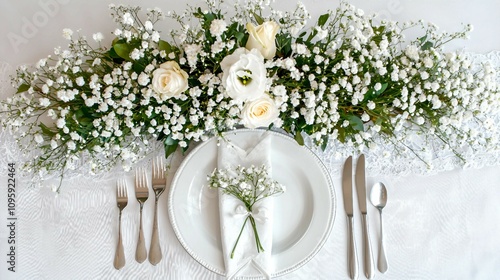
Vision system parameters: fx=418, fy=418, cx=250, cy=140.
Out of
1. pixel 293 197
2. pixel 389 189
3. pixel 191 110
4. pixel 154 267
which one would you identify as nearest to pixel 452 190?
pixel 389 189

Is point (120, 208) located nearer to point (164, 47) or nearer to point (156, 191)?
point (156, 191)

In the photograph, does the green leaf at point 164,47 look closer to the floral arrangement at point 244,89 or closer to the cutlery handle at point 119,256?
the floral arrangement at point 244,89

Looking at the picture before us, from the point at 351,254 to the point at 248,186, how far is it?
406mm

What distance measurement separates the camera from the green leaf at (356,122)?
1.22 meters

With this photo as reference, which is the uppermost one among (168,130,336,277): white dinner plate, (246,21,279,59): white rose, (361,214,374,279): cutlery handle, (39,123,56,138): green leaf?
(246,21,279,59): white rose

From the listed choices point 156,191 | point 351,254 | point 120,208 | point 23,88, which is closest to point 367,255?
point 351,254

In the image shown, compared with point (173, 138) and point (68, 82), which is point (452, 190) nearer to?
point (173, 138)

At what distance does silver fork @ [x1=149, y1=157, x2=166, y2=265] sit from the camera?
51.9 inches

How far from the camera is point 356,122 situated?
4.02 ft

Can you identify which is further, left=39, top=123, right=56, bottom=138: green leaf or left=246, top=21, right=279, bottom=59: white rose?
left=39, top=123, right=56, bottom=138: green leaf

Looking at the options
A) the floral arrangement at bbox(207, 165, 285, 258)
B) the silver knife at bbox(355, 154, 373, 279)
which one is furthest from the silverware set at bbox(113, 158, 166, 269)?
the silver knife at bbox(355, 154, 373, 279)

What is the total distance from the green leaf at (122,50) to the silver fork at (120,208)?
40cm

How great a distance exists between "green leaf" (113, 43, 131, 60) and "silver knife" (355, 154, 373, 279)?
78 centimetres

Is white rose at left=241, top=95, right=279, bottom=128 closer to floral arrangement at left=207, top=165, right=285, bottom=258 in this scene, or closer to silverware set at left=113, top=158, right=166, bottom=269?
floral arrangement at left=207, top=165, right=285, bottom=258
